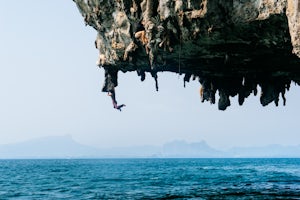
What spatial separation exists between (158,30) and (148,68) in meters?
7.51

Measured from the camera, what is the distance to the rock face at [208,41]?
16.3 m

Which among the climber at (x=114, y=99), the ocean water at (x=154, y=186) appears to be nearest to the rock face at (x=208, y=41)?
the climber at (x=114, y=99)

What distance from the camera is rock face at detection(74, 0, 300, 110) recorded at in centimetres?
1628

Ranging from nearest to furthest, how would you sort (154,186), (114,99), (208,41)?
(208,41) → (114,99) → (154,186)

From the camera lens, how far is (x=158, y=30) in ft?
64.2

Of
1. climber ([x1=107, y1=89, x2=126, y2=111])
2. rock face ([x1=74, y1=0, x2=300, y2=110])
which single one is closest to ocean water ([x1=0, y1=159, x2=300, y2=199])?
climber ([x1=107, y1=89, x2=126, y2=111])

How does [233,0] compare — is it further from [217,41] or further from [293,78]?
[293,78]

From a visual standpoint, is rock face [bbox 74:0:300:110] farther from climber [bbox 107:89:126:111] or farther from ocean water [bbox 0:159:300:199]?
ocean water [bbox 0:159:300:199]

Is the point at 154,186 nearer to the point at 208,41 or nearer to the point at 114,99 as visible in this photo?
the point at 114,99

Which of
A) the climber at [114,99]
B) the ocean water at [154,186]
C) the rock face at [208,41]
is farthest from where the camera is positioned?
the ocean water at [154,186]

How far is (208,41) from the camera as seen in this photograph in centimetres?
1967

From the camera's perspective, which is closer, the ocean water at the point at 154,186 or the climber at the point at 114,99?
the climber at the point at 114,99

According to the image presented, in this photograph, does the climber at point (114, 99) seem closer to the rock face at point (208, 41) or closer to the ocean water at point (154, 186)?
the rock face at point (208, 41)

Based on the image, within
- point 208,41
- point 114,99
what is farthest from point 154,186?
point 208,41
